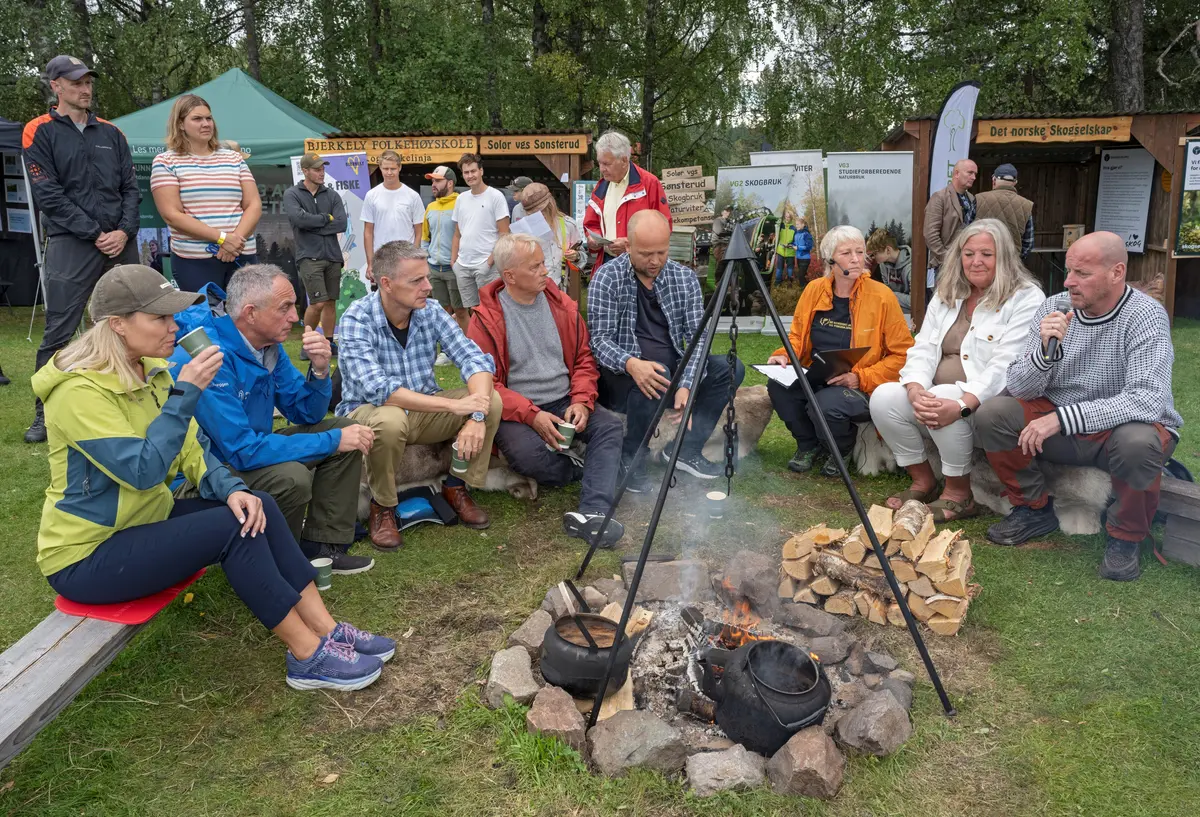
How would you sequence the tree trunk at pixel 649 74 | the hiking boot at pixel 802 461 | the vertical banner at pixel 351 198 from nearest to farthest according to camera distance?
1. the hiking boot at pixel 802 461
2. the vertical banner at pixel 351 198
3. the tree trunk at pixel 649 74

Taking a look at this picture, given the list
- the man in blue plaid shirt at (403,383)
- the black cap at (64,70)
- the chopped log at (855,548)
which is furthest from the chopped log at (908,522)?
the black cap at (64,70)

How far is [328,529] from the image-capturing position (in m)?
3.76

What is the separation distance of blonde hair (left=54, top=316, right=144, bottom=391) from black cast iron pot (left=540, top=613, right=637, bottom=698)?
159 centimetres

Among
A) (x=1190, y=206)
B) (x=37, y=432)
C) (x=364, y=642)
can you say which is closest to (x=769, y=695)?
(x=364, y=642)

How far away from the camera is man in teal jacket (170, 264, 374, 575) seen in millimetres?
3301

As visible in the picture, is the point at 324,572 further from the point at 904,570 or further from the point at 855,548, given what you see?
the point at 904,570

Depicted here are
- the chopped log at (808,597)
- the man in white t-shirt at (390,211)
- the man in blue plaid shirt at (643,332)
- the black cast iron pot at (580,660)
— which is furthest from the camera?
the man in white t-shirt at (390,211)

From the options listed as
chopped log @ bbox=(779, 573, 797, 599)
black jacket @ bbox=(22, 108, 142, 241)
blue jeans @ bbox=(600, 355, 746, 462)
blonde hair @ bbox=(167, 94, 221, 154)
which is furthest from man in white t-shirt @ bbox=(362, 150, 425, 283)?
chopped log @ bbox=(779, 573, 797, 599)

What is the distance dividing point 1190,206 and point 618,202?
6996 millimetres

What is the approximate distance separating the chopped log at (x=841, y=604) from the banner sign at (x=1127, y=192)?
881 cm

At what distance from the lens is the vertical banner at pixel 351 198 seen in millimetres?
9922

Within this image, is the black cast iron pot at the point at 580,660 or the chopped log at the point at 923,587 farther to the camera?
the chopped log at the point at 923,587

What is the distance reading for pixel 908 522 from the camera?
11.1 feet

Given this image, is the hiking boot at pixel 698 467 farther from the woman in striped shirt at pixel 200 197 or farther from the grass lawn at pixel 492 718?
the woman in striped shirt at pixel 200 197
